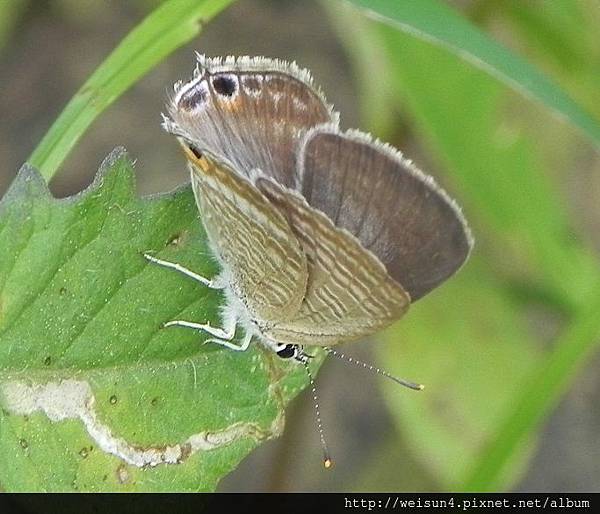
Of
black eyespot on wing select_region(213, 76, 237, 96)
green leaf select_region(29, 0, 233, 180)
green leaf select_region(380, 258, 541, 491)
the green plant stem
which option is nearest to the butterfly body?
black eyespot on wing select_region(213, 76, 237, 96)

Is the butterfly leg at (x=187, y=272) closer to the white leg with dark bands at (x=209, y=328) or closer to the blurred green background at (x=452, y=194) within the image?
the white leg with dark bands at (x=209, y=328)

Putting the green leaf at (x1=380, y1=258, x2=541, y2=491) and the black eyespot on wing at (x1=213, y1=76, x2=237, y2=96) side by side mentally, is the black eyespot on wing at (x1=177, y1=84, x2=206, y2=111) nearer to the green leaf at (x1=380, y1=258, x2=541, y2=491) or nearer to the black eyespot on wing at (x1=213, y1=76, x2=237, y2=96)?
the black eyespot on wing at (x1=213, y1=76, x2=237, y2=96)

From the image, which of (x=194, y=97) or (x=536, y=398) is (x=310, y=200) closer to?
(x=194, y=97)

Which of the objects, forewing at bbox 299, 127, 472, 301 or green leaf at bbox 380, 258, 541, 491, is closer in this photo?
forewing at bbox 299, 127, 472, 301

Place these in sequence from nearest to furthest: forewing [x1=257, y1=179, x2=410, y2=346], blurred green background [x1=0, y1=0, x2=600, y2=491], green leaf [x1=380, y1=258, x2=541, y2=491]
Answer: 1. forewing [x1=257, y1=179, x2=410, y2=346]
2. blurred green background [x1=0, y1=0, x2=600, y2=491]
3. green leaf [x1=380, y1=258, x2=541, y2=491]

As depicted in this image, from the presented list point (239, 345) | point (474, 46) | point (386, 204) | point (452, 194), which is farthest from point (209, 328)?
point (452, 194)

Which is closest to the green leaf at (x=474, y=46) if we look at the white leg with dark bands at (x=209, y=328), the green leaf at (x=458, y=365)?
the white leg with dark bands at (x=209, y=328)
